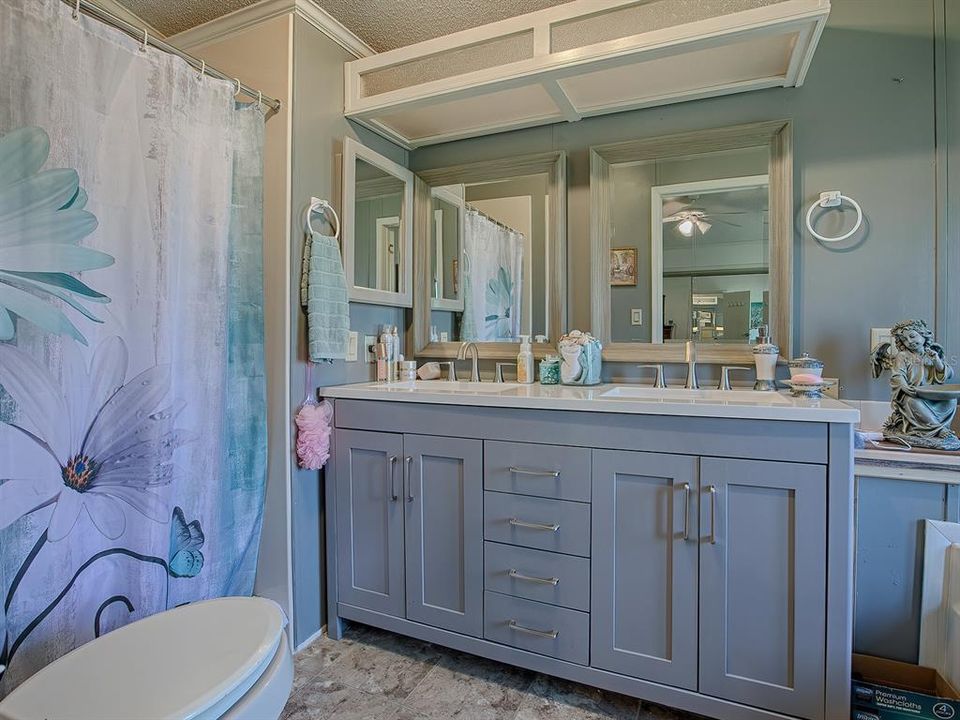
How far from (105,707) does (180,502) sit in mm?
688

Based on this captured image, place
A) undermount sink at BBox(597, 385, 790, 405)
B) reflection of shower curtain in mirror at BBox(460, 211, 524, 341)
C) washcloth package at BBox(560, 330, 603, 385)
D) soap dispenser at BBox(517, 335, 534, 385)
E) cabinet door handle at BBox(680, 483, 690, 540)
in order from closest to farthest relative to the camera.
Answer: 1. cabinet door handle at BBox(680, 483, 690, 540)
2. undermount sink at BBox(597, 385, 790, 405)
3. washcloth package at BBox(560, 330, 603, 385)
4. soap dispenser at BBox(517, 335, 534, 385)
5. reflection of shower curtain in mirror at BBox(460, 211, 524, 341)

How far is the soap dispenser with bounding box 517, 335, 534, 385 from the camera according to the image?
2.11 meters

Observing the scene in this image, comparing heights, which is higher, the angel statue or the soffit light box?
the soffit light box

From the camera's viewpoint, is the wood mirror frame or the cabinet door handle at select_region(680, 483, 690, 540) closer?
the cabinet door handle at select_region(680, 483, 690, 540)

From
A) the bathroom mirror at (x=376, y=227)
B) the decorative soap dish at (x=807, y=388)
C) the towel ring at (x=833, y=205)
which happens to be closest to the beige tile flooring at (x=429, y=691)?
the decorative soap dish at (x=807, y=388)

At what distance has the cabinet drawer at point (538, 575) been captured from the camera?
1521mm

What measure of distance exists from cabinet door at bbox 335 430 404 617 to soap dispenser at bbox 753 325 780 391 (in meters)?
1.23

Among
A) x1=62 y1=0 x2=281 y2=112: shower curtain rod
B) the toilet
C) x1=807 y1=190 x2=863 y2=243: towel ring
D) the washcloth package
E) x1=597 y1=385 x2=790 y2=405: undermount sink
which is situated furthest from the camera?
the washcloth package

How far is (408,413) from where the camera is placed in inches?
68.6

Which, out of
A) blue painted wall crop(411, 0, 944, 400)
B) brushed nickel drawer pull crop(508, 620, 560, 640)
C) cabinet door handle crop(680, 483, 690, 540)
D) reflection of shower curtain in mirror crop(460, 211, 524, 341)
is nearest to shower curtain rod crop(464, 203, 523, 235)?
reflection of shower curtain in mirror crop(460, 211, 524, 341)

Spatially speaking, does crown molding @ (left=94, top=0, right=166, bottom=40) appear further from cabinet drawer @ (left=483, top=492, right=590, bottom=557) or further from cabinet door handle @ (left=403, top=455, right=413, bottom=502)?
cabinet drawer @ (left=483, top=492, right=590, bottom=557)

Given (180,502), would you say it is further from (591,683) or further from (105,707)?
(591,683)

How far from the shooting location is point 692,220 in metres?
1.93

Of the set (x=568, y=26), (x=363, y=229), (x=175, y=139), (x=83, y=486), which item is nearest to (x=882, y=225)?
(x=568, y=26)
